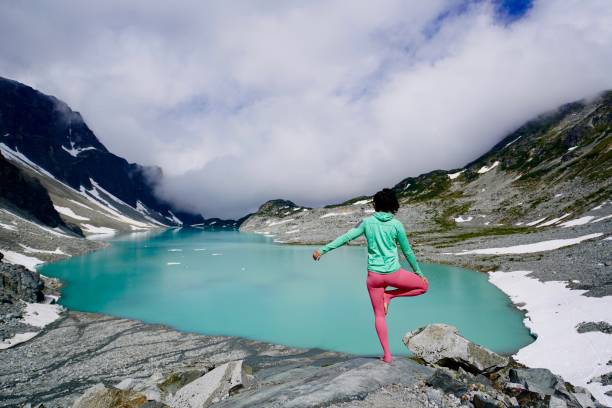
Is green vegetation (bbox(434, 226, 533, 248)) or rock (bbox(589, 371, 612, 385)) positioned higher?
green vegetation (bbox(434, 226, 533, 248))

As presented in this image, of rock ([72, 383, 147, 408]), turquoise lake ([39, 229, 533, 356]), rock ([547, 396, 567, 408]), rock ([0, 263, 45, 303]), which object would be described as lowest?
turquoise lake ([39, 229, 533, 356])

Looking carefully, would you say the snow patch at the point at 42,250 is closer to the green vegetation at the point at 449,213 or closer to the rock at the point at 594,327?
the rock at the point at 594,327

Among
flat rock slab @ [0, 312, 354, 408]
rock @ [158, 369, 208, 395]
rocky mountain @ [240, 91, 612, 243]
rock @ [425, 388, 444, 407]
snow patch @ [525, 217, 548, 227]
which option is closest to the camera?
rock @ [425, 388, 444, 407]

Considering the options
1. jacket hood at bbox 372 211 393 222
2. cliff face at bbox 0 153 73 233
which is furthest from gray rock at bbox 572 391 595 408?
cliff face at bbox 0 153 73 233

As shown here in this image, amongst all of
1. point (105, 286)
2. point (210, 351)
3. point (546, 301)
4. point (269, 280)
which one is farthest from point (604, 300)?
point (105, 286)

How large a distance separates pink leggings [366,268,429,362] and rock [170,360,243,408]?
5217 mm

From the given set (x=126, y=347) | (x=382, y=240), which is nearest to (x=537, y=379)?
(x=382, y=240)

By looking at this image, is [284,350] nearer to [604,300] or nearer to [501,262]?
[604,300]

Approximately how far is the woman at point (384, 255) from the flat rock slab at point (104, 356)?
17.3 metres

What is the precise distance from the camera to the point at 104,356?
29203mm

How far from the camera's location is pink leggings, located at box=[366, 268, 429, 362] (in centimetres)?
874

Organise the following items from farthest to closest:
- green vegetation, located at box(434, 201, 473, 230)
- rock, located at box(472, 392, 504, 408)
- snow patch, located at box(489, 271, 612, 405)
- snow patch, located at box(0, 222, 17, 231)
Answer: green vegetation, located at box(434, 201, 473, 230), snow patch, located at box(0, 222, 17, 231), snow patch, located at box(489, 271, 612, 405), rock, located at box(472, 392, 504, 408)

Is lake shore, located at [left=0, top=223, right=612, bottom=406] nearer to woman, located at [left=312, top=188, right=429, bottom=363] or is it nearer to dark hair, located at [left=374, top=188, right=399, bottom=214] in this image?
woman, located at [left=312, top=188, right=429, bottom=363]

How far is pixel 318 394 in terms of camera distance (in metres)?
7.56
